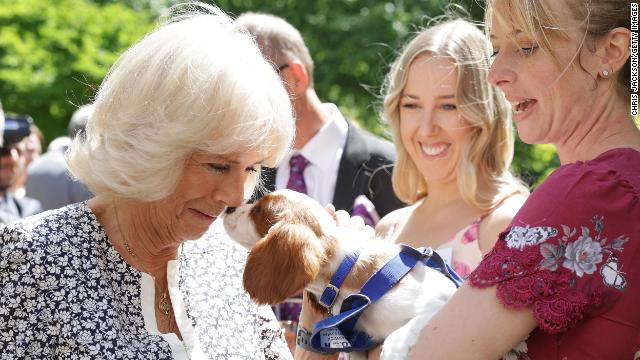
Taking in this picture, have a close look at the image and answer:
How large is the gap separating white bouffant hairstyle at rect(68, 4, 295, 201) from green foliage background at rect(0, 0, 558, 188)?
1182 centimetres

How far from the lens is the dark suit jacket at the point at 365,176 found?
542 centimetres

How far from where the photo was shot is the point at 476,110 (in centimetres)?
422

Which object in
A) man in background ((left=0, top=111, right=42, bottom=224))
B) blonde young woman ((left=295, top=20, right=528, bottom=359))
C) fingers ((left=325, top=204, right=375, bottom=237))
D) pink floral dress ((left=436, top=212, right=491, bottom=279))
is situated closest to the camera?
fingers ((left=325, top=204, right=375, bottom=237))

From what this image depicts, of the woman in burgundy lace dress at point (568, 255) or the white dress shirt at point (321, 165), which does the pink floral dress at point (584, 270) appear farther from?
the white dress shirt at point (321, 165)

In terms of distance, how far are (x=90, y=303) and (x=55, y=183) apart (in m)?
4.48

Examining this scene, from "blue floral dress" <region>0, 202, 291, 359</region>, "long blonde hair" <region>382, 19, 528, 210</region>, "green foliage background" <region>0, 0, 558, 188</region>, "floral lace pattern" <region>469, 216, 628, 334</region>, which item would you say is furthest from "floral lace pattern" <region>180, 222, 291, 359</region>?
"green foliage background" <region>0, 0, 558, 188</region>

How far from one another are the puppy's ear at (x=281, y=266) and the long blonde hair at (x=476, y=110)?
1.46 m

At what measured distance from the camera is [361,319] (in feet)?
9.53

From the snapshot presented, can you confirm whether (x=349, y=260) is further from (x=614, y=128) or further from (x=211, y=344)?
(x=614, y=128)

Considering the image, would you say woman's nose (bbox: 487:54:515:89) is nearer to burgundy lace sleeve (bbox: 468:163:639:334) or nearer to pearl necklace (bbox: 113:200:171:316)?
burgundy lace sleeve (bbox: 468:163:639:334)

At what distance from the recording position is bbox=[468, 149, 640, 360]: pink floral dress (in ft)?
7.04

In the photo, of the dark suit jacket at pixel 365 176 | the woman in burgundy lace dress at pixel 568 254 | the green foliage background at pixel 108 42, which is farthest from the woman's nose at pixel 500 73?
the green foliage background at pixel 108 42

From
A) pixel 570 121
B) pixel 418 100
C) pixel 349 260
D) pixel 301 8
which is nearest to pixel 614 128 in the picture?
pixel 570 121

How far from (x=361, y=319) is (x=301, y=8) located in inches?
585
